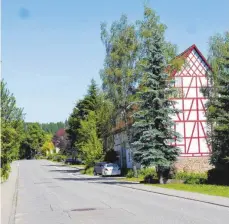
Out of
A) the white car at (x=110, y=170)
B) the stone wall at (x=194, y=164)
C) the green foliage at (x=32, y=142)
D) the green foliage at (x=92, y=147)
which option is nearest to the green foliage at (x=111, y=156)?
the green foliage at (x=92, y=147)

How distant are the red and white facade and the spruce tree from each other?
9702mm

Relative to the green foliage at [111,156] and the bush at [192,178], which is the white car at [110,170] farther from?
the bush at [192,178]

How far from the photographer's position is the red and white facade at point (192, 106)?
41.7 m

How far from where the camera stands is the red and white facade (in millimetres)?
41688

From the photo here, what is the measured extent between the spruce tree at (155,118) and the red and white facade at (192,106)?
382 inches

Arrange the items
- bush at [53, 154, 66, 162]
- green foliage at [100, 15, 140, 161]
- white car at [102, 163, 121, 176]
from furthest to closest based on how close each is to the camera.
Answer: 1. bush at [53, 154, 66, 162]
2. white car at [102, 163, 121, 176]
3. green foliage at [100, 15, 140, 161]

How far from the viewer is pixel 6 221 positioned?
44.3ft

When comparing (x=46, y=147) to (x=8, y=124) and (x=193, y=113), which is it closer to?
(x=193, y=113)

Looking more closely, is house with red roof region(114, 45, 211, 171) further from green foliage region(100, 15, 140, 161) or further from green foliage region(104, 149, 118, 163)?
green foliage region(104, 149, 118, 163)

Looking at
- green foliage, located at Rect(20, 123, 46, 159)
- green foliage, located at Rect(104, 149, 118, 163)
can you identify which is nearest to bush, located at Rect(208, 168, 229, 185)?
green foliage, located at Rect(104, 149, 118, 163)

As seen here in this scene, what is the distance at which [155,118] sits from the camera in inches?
1232

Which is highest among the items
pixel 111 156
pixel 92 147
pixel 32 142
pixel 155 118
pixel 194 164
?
pixel 32 142

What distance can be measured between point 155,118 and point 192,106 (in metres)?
12.2

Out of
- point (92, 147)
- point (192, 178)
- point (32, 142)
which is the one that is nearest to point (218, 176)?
point (192, 178)
